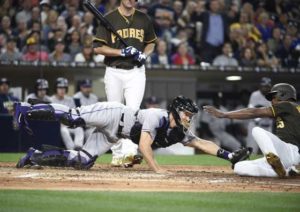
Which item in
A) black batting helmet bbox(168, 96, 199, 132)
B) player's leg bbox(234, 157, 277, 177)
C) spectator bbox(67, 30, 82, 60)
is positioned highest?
spectator bbox(67, 30, 82, 60)

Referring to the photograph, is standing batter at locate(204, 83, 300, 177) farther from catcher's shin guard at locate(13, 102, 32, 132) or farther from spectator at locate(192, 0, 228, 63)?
spectator at locate(192, 0, 228, 63)

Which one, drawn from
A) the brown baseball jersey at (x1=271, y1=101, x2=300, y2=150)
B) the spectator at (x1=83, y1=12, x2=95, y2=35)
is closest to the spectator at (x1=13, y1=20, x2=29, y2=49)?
the spectator at (x1=83, y1=12, x2=95, y2=35)

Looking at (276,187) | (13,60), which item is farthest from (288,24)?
(276,187)

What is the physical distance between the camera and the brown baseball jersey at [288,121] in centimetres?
846

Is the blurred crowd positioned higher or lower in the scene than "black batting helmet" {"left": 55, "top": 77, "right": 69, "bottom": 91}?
higher

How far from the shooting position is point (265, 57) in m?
16.4

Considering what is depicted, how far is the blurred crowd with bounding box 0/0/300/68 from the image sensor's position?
14.7m

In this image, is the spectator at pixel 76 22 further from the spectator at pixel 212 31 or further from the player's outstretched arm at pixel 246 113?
the player's outstretched arm at pixel 246 113

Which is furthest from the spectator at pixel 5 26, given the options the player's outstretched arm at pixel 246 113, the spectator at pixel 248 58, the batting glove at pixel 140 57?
the player's outstretched arm at pixel 246 113

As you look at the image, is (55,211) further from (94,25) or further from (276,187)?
(94,25)

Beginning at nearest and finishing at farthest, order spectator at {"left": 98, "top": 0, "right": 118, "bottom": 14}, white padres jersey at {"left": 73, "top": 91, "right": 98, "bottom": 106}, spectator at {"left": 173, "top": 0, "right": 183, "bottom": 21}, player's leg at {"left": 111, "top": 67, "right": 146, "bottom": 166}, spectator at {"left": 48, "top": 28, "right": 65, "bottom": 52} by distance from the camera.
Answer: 1. player's leg at {"left": 111, "top": 67, "right": 146, "bottom": 166}
2. white padres jersey at {"left": 73, "top": 91, "right": 98, "bottom": 106}
3. spectator at {"left": 48, "top": 28, "right": 65, "bottom": 52}
4. spectator at {"left": 98, "top": 0, "right": 118, "bottom": 14}
5. spectator at {"left": 173, "top": 0, "right": 183, "bottom": 21}

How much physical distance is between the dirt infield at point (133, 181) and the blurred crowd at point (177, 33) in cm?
551

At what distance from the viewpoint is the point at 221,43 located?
16.1 m

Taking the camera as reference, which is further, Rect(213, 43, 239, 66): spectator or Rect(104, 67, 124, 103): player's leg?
Rect(213, 43, 239, 66): spectator
